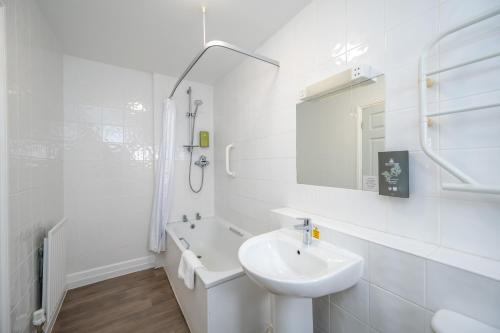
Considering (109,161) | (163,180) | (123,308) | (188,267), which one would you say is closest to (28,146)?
(109,161)

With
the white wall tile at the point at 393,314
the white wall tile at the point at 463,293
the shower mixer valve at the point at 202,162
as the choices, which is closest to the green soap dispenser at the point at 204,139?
the shower mixer valve at the point at 202,162

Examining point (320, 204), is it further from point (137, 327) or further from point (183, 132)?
point (183, 132)

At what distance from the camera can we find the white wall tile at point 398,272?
0.78m

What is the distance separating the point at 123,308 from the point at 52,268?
0.70 meters

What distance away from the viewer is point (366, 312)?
3.17 ft

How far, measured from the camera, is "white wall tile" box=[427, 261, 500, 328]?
2.07 feet

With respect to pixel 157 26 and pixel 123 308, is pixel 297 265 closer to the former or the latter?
pixel 123 308

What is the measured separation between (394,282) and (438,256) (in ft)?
0.67

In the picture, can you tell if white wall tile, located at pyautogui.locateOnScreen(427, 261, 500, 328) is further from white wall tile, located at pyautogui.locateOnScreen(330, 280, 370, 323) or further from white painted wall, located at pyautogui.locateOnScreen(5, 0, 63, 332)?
white painted wall, located at pyautogui.locateOnScreen(5, 0, 63, 332)

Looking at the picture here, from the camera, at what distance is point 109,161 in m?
Answer: 2.29

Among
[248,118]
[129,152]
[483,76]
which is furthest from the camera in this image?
[129,152]

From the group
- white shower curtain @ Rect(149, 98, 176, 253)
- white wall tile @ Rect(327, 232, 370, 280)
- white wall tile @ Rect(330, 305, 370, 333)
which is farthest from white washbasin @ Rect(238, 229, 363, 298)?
white shower curtain @ Rect(149, 98, 176, 253)

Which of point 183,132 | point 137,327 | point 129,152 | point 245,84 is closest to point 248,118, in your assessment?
point 245,84

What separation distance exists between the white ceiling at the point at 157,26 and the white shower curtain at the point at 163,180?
0.61m
